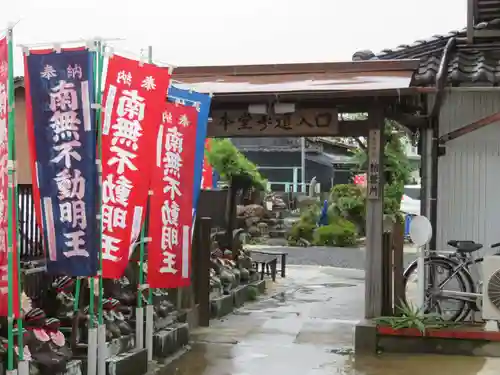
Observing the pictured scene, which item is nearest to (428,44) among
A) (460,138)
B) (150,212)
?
(460,138)

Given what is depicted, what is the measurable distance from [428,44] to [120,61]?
7.00 metres

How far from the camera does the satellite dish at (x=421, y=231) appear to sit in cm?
993

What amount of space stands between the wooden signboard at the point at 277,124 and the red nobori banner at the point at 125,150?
2.96 meters

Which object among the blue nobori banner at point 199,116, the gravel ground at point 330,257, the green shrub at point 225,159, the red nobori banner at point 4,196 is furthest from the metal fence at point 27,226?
the green shrub at point 225,159

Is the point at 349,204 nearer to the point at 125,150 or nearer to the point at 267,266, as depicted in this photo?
the point at 267,266

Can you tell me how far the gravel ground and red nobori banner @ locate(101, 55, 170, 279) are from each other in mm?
16928

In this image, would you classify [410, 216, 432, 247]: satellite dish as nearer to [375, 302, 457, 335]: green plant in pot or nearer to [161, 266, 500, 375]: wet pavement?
[375, 302, 457, 335]: green plant in pot

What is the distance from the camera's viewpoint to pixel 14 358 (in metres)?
6.33

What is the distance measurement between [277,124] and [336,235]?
1986 centimetres

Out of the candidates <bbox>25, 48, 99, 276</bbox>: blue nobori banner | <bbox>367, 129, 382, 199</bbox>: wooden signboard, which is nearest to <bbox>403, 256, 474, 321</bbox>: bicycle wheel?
<bbox>367, 129, 382, 199</bbox>: wooden signboard

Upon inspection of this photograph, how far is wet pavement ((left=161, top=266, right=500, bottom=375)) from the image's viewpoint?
29.4 feet

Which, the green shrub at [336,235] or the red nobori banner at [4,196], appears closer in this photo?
the red nobori banner at [4,196]

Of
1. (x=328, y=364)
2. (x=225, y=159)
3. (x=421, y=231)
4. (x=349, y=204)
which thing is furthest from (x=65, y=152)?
(x=349, y=204)

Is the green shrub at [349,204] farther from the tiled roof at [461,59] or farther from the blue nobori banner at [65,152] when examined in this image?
the blue nobori banner at [65,152]
